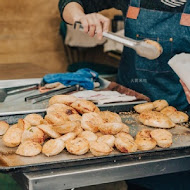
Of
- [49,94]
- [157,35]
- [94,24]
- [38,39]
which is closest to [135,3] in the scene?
[157,35]

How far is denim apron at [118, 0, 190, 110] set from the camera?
2.27 m

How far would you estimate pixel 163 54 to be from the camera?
233cm

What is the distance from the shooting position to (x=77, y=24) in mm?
1942

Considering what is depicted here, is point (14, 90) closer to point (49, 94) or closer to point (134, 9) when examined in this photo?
point (49, 94)

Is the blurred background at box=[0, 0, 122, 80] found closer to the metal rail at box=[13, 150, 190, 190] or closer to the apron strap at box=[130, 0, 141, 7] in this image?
A: the apron strap at box=[130, 0, 141, 7]

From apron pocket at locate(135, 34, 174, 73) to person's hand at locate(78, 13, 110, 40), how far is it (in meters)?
0.53

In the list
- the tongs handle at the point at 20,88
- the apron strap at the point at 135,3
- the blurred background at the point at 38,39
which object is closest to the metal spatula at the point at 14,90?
the tongs handle at the point at 20,88

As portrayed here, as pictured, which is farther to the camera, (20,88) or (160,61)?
(160,61)

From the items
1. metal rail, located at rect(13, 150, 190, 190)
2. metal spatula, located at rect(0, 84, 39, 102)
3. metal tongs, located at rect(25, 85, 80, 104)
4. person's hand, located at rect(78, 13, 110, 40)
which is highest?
person's hand, located at rect(78, 13, 110, 40)

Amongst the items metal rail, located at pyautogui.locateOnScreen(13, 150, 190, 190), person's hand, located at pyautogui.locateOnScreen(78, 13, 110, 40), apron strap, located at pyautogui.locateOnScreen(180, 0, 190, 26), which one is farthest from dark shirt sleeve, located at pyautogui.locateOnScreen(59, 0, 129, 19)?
metal rail, located at pyautogui.locateOnScreen(13, 150, 190, 190)

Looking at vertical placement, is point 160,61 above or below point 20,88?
above

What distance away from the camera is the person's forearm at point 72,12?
211cm

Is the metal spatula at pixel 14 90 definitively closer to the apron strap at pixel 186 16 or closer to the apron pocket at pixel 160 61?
the apron pocket at pixel 160 61

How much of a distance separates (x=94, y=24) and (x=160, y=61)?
64 centimetres
